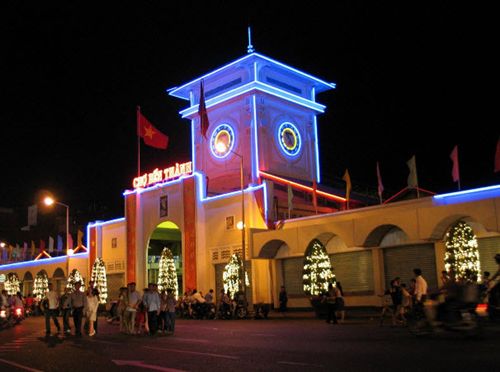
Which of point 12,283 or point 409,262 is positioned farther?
point 12,283

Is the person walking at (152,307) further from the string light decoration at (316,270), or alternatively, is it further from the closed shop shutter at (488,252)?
the closed shop shutter at (488,252)

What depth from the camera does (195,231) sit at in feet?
132

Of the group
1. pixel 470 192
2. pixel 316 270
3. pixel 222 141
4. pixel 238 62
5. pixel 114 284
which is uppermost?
pixel 238 62

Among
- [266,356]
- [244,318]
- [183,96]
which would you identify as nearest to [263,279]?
[244,318]

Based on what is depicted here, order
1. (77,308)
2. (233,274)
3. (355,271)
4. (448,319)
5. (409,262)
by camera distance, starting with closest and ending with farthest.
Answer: (448,319) < (77,308) < (409,262) < (355,271) < (233,274)

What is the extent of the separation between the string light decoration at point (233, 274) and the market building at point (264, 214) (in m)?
0.62

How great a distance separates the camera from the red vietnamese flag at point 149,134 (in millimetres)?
43781

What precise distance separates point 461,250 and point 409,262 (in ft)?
10.0

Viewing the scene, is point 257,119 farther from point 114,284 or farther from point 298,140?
point 114,284

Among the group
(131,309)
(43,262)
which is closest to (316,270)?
(131,309)

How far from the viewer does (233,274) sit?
3684cm

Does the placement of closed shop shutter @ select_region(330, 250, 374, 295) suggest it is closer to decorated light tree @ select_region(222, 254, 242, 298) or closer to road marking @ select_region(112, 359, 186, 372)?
decorated light tree @ select_region(222, 254, 242, 298)

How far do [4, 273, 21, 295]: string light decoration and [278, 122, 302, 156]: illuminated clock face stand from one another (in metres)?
33.1

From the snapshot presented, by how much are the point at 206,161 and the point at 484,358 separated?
125 feet
